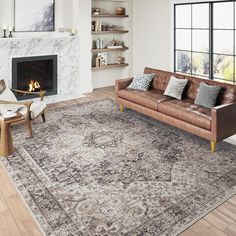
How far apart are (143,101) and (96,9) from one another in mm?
3358

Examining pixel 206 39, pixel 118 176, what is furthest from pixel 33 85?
pixel 118 176

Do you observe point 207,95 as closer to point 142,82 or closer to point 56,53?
point 142,82

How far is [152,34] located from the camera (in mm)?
7574

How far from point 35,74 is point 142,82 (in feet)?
8.44

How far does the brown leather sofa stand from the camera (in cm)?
412

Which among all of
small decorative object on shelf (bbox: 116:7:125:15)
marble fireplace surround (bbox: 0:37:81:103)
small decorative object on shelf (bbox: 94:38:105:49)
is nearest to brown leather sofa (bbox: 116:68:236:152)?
marble fireplace surround (bbox: 0:37:81:103)

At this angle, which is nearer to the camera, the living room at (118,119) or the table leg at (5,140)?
the living room at (118,119)

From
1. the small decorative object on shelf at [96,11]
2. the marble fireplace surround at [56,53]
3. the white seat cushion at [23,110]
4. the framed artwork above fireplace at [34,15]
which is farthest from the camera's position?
the small decorative object on shelf at [96,11]

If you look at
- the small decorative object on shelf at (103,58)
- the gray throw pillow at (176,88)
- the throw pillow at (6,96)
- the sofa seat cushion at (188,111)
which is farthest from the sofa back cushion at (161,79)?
the throw pillow at (6,96)

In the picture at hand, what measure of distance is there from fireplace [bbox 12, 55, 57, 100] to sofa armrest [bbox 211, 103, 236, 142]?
13.7 ft

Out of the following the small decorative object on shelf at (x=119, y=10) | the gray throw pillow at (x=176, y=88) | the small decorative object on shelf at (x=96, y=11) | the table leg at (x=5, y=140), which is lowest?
the table leg at (x=5, y=140)

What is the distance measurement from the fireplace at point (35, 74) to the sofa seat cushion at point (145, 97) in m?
2.02

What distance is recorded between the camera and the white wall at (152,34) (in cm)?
712

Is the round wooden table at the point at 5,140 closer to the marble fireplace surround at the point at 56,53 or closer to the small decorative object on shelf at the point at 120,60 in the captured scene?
the marble fireplace surround at the point at 56,53
